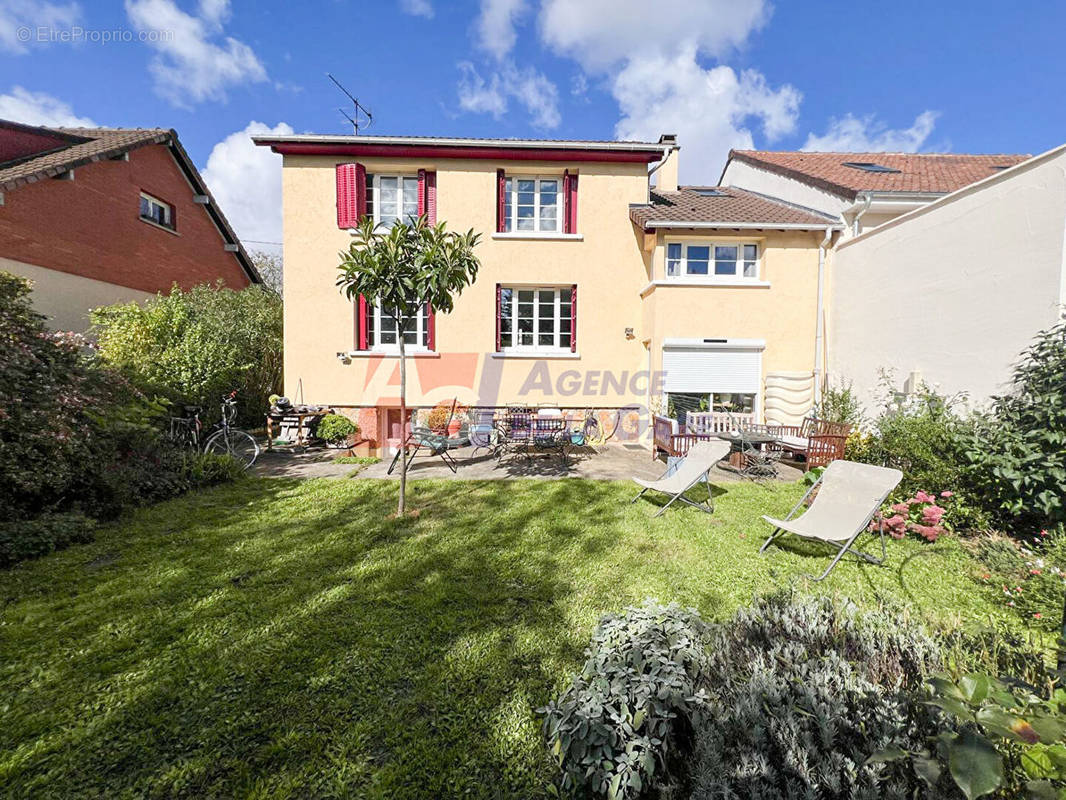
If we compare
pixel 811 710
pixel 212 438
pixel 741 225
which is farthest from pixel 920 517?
pixel 212 438

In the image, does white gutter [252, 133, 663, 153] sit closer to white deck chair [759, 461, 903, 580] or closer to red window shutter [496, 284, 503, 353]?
red window shutter [496, 284, 503, 353]

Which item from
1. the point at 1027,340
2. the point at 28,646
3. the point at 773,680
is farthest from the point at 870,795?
the point at 1027,340

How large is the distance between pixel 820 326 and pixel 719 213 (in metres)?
3.65

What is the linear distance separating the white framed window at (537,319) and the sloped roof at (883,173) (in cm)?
698

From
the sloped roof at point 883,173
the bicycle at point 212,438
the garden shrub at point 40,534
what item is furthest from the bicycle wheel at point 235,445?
the sloped roof at point 883,173

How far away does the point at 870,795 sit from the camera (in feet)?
4.66

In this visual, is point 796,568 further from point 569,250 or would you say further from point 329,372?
point 329,372

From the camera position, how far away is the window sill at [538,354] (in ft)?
36.4

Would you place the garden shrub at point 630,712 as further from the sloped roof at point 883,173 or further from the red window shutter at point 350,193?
the sloped roof at point 883,173

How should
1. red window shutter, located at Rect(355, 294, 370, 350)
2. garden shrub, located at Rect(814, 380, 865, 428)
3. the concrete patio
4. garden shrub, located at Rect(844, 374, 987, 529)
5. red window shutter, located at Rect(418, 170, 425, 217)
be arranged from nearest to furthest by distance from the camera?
garden shrub, located at Rect(844, 374, 987, 529) < the concrete patio < garden shrub, located at Rect(814, 380, 865, 428) < red window shutter, located at Rect(418, 170, 425, 217) < red window shutter, located at Rect(355, 294, 370, 350)

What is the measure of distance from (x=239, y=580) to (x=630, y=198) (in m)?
11.2

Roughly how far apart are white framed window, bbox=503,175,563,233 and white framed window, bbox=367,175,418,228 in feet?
7.85

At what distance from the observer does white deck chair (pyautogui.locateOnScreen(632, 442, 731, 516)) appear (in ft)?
19.1

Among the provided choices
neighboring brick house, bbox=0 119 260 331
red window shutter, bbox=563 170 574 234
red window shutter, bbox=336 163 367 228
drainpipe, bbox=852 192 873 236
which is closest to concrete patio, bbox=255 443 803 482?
red window shutter, bbox=336 163 367 228
